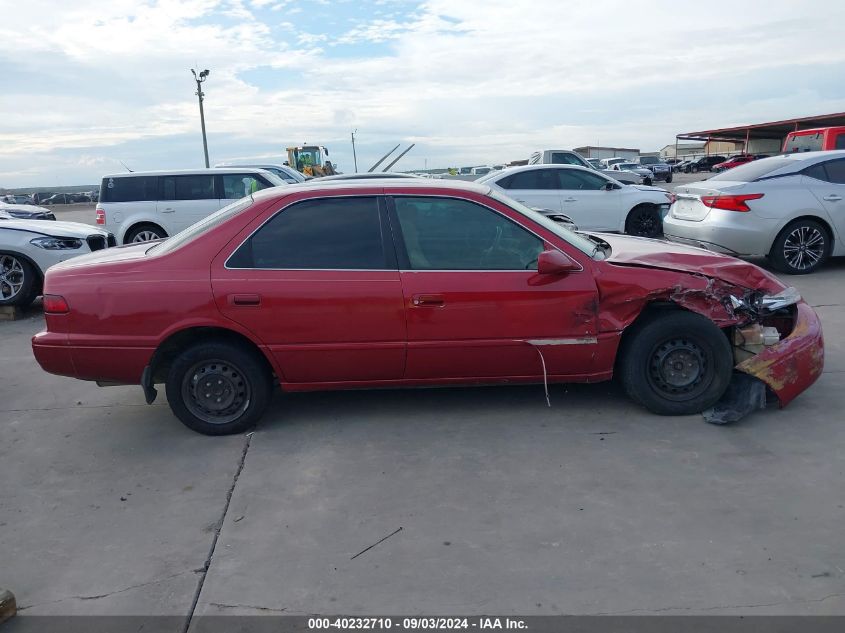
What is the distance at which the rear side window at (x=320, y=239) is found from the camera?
15.1ft

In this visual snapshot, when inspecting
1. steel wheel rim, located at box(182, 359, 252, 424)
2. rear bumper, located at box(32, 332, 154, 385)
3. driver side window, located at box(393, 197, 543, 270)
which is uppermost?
→ driver side window, located at box(393, 197, 543, 270)

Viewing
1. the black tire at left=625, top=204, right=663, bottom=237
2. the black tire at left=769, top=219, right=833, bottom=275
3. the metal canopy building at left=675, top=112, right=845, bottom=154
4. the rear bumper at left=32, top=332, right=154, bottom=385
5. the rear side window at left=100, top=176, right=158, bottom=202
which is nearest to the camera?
the rear bumper at left=32, top=332, right=154, bottom=385

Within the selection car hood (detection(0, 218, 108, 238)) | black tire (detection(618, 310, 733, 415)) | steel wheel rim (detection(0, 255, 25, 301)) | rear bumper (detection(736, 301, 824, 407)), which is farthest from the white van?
Result: rear bumper (detection(736, 301, 824, 407))

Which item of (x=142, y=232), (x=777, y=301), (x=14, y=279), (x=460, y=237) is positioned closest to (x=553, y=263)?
(x=460, y=237)

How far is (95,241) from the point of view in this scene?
31.7 feet

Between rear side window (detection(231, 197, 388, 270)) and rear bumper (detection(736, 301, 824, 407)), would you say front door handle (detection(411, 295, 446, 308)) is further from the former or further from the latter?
rear bumper (detection(736, 301, 824, 407))

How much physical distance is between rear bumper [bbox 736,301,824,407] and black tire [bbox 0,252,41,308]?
810 cm

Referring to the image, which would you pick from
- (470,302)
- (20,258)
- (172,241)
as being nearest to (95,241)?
(20,258)

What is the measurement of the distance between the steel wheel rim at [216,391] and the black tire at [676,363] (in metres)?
2.51

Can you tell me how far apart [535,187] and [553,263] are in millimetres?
8234

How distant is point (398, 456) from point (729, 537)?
185 centimetres

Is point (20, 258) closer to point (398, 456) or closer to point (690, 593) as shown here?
point (398, 456)

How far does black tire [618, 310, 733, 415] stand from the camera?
4.59 metres

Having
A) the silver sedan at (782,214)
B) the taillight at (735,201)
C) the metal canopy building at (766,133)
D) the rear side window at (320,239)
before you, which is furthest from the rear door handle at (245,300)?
the metal canopy building at (766,133)
